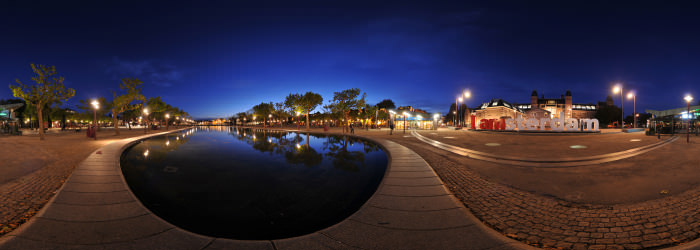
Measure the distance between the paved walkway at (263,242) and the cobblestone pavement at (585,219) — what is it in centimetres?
57

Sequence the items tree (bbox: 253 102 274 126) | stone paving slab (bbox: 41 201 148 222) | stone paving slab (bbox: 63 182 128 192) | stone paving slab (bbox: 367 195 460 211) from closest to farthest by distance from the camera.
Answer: stone paving slab (bbox: 41 201 148 222) → stone paving slab (bbox: 367 195 460 211) → stone paving slab (bbox: 63 182 128 192) → tree (bbox: 253 102 274 126)

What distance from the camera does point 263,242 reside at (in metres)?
3.89

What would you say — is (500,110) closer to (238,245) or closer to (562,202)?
(562,202)

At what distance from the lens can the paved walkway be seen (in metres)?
3.66

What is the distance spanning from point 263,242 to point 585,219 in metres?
6.12

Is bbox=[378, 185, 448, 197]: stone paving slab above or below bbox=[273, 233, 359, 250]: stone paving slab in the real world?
above

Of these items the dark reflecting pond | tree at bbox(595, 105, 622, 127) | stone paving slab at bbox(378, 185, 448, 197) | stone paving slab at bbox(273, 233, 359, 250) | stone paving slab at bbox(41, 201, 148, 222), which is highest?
tree at bbox(595, 105, 622, 127)

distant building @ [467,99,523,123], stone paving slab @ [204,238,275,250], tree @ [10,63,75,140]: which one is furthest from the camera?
distant building @ [467,99,523,123]

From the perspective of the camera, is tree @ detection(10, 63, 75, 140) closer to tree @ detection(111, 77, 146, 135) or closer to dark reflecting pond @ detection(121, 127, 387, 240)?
tree @ detection(111, 77, 146, 135)

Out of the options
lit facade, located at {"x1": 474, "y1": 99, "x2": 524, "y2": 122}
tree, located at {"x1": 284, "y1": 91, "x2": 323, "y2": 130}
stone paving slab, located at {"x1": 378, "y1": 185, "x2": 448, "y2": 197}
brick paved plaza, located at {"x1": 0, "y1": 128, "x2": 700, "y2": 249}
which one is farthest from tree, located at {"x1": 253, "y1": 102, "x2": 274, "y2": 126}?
stone paving slab, located at {"x1": 378, "y1": 185, "x2": 448, "y2": 197}

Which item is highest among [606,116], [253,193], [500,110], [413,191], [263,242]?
[500,110]

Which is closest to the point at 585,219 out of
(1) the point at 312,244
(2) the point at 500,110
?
(1) the point at 312,244

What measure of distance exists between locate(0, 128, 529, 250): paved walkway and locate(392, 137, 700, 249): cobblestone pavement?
569 mm

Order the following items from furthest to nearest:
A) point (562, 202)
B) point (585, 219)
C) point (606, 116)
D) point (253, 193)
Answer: point (606, 116) < point (253, 193) < point (562, 202) < point (585, 219)
